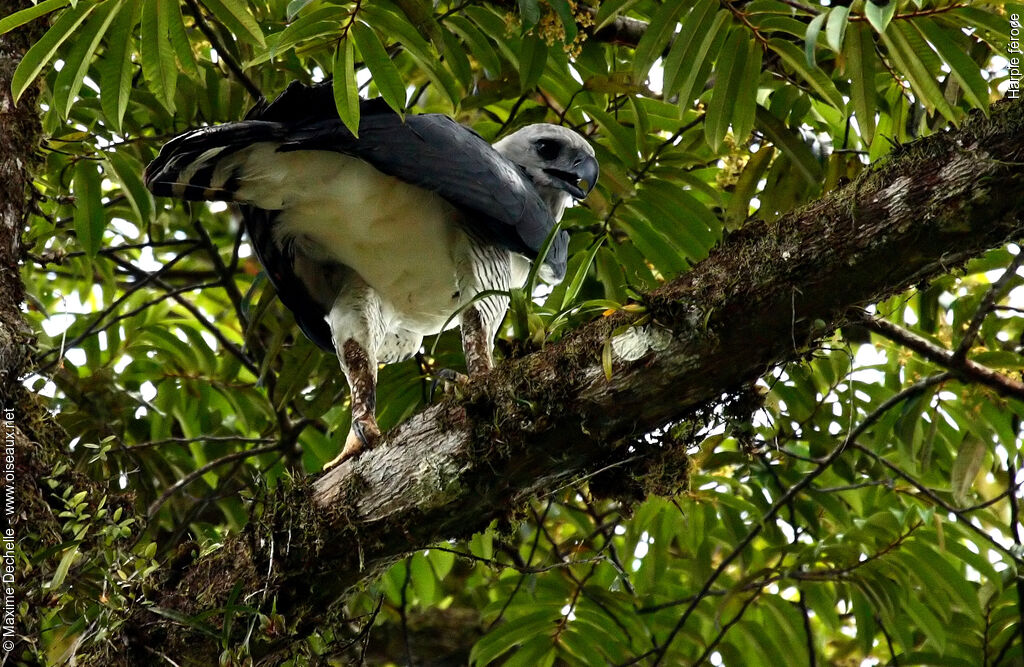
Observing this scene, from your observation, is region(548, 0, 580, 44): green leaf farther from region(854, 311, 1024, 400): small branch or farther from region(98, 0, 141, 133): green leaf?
region(854, 311, 1024, 400): small branch

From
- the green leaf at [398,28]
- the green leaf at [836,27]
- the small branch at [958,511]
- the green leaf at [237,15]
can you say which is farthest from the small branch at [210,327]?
the green leaf at [836,27]

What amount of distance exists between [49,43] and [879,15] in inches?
82.5

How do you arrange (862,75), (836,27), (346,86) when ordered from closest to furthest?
(836,27), (346,86), (862,75)

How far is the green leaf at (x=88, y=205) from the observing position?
3723 millimetres

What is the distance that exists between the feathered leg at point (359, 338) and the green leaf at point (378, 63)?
3.57 ft

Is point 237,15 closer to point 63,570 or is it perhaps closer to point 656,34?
point 656,34

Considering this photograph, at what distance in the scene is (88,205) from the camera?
3.74 metres

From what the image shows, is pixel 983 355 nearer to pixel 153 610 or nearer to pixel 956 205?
pixel 956 205

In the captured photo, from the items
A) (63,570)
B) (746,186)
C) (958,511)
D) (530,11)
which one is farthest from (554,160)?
(63,570)

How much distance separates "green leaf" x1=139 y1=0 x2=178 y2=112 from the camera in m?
2.78

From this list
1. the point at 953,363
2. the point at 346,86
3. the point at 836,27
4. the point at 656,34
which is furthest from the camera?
the point at 953,363

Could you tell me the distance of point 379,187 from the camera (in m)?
3.47

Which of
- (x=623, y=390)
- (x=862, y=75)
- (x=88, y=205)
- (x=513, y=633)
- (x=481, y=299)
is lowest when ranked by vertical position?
(x=513, y=633)

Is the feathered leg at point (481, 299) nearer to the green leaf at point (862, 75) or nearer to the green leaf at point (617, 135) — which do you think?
the green leaf at point (617, 135)
